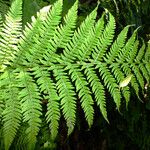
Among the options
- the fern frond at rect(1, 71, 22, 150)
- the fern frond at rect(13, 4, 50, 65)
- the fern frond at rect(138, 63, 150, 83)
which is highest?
the fern frond at rect(13, 4, 50, 65)

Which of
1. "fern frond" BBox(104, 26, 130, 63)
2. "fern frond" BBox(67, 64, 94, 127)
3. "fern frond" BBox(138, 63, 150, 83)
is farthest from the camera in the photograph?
"fern frond" BBox(138, 63, 150, 83)

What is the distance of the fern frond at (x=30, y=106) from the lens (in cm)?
151

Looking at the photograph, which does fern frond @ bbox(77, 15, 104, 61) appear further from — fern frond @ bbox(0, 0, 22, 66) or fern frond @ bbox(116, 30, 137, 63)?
fern frond @ bbox(0, 0, 22, 66)

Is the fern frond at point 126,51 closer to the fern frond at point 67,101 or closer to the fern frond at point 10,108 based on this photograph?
the fern frond at point 67,101

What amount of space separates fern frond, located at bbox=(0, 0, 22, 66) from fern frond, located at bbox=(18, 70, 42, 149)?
0.12 meters

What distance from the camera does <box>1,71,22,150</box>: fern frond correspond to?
1.46m

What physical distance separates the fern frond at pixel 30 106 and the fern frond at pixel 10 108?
3 cm

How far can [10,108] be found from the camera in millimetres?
1502

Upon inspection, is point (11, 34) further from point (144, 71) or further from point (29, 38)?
point (144, 71)

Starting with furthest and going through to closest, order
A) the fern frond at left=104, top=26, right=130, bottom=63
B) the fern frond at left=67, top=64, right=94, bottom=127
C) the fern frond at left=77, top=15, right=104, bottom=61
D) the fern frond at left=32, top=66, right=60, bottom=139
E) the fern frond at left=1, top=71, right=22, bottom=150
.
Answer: the fern frond at left=104, top=26, right=130, bottom=63 < the fern frond at left=77, top=15, right=104, bottom=61 < the fern frond at left=67, top=64, right=94, bottom=127 < the fern frond at left=32, top=66, right=60, bottom=139 < the fern frond at left=1, top=71, right=22, bottom=150

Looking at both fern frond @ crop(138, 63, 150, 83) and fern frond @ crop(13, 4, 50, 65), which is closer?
fern frond @ crop(13, 4, 50, 65)

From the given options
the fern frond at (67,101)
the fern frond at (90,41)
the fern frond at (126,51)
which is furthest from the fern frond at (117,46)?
the fern frond at (67,101)

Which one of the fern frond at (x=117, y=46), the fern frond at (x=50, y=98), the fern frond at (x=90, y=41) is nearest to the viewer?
the fern frond at (x=50, y=98)

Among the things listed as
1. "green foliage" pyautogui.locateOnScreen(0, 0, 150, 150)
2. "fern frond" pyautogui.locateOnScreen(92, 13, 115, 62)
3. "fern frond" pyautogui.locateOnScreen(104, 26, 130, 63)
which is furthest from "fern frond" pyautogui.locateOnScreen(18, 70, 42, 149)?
"fern frond" pyautogui.locateOnScreen(104, 26, 130, 63)
